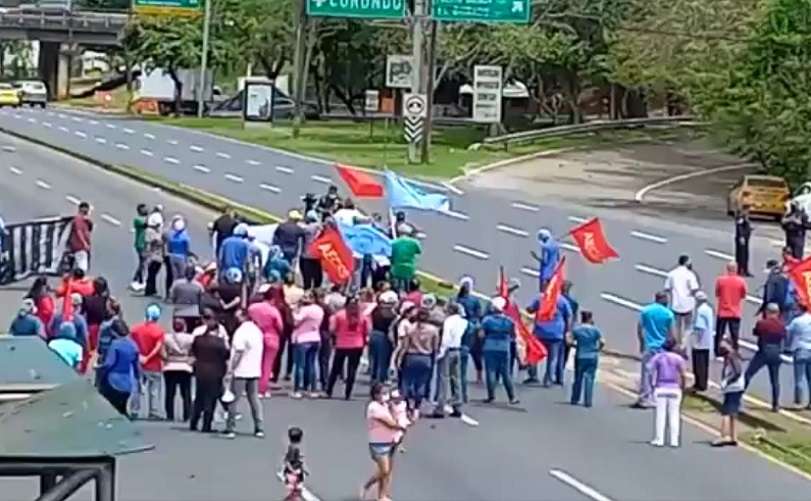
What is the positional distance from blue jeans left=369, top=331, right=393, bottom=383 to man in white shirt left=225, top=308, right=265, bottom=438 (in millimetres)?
2329

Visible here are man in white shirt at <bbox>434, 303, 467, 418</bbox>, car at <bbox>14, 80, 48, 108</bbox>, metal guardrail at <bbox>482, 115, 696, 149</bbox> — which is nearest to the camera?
man in white shirt at <bbox>434, 303, 467, 418</bbox>

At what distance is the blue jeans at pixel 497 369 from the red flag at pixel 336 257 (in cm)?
375

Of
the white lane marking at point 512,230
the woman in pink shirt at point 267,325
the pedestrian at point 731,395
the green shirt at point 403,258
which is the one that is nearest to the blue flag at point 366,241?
the green shirt at point 403,258

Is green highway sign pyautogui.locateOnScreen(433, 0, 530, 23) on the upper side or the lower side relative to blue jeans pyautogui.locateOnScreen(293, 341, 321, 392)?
upper

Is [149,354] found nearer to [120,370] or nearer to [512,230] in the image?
[120,370]

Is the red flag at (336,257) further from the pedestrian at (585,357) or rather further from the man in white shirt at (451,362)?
the pedestrian at (585,357)

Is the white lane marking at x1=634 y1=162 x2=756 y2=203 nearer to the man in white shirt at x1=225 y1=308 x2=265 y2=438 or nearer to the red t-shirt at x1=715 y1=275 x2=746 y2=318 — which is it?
the red t-shirt at x1=715 y1=275 x2=746 y2=318

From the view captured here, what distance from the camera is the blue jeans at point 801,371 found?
21.5 meters

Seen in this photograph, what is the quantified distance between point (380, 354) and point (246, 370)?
105 inches

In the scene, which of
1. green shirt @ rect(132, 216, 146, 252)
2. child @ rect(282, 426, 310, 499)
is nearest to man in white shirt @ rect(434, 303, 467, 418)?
child @ rect(282, 426, 310, 499)

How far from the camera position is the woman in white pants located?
19172 millimetres

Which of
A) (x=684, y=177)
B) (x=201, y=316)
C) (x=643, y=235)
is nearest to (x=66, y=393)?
(x=201, y=316)

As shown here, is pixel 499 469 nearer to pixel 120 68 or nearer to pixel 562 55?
pixel 562 55

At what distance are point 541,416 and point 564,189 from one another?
114 feet
